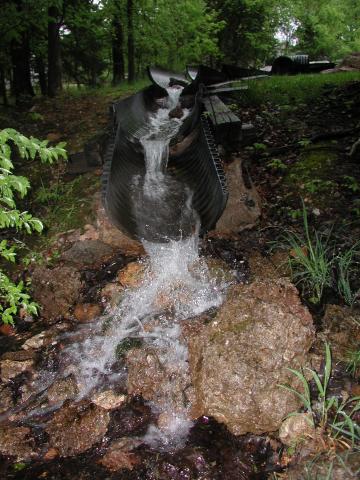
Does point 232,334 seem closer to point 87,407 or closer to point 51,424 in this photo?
point 87,407

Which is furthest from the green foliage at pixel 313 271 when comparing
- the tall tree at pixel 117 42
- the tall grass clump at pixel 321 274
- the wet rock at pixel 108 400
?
the tall tree at pixel 117 42

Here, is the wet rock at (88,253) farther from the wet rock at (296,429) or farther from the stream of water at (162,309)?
the wet rock at (296,429)

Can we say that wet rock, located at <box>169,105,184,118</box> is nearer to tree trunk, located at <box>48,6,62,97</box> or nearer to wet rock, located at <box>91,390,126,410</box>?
tree trunk, located at <box>48,6,62,97</box>

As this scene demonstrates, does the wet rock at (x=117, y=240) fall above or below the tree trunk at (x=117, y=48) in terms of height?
below

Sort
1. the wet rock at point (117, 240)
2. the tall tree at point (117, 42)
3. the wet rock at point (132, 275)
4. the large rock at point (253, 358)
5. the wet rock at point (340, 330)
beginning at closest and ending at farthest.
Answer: the large rock at point (253, 358)
the wet rock at point (340, 330)
the wet rock at point (132, 275)
the wet rock at point (117, 240)
the tall tree at point (117, 42)

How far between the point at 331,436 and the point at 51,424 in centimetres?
190

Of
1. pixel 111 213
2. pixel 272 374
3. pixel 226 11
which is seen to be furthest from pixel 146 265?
pixel 226 11

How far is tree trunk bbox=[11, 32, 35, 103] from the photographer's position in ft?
28.8

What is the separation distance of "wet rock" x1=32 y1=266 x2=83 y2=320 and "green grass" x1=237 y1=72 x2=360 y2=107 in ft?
16.7

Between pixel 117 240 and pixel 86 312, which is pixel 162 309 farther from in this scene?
pixel 117 240

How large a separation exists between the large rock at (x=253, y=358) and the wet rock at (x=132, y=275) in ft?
4.15

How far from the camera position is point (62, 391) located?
283 centimetres

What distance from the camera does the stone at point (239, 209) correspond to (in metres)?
4.39

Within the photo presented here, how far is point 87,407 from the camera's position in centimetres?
271
